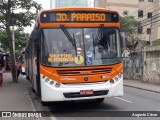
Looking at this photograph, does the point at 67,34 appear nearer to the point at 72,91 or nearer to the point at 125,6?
the point at 72,91

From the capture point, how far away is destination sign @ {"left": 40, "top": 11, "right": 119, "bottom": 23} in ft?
37.7

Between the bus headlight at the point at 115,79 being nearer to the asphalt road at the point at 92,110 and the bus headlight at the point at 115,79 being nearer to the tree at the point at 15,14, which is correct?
the asphalt road at the point at 92,110

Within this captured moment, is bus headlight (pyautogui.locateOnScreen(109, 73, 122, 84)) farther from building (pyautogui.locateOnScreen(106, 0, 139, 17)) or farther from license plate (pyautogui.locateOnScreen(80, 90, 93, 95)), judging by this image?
building (pyautogui.locateOnScreen(106, 0, 139, 17))

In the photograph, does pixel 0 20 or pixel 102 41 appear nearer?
pixel 102 41

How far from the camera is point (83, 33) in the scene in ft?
37.8

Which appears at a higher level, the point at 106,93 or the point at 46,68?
the point at 46,68

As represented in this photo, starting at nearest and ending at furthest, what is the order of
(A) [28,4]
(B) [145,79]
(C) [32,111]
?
(C) [32,111], (A) [28,4], (B) [145,79]

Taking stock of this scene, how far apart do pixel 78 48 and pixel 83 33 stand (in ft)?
1.73

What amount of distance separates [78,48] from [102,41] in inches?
33.7

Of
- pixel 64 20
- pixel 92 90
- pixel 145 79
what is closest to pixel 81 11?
pixel 64 20

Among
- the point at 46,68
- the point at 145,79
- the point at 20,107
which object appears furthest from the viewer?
the point at 145,79

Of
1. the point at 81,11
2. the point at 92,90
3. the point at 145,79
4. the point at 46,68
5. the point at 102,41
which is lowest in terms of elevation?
the point at 145,79

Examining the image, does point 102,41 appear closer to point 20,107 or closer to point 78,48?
point 78,48

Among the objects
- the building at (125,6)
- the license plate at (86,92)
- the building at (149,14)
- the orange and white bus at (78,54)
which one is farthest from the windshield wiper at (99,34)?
the building at (149,14)
